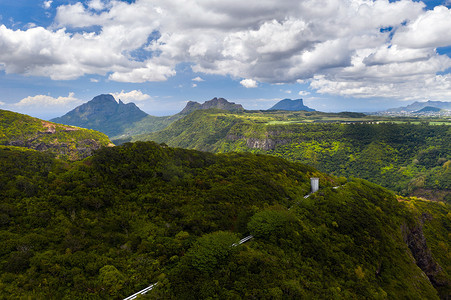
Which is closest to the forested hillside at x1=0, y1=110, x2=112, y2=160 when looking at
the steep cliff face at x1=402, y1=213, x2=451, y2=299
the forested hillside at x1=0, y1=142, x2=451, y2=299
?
the forested hillside at x1=0, y1=142, x2=451, y2=299

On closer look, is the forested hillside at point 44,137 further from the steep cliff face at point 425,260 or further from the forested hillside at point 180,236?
the steep cliff face at point 425,260

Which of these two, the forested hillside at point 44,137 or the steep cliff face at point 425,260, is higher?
the forested hillside at point 44,137

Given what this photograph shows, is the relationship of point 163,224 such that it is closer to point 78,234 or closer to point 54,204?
point 78,234

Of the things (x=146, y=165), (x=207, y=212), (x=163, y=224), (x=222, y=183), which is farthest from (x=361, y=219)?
(x=146, y=165)

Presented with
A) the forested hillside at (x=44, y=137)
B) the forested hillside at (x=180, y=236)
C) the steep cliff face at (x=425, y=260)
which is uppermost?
the forested hillside at (x=44, y=137)

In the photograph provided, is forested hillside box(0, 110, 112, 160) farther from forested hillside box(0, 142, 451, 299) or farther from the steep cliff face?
the steep cliff face

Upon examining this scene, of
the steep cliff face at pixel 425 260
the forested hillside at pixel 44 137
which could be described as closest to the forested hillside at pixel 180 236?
the steep cliff face at pixel 425 260

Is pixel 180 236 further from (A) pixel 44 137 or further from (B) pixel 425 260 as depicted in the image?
(A) pixel 44 137
